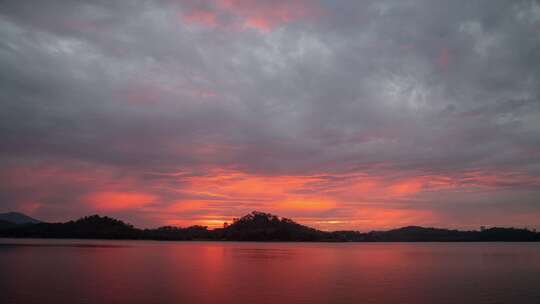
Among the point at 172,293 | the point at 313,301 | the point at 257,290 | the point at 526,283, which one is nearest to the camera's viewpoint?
the point at 313,301

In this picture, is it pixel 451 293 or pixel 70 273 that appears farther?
pixel 70 273

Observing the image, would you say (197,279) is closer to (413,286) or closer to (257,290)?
(257,290)

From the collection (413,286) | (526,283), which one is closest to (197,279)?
(413,286)

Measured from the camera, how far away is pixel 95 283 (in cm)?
5238

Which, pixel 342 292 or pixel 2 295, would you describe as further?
pixel 342 292

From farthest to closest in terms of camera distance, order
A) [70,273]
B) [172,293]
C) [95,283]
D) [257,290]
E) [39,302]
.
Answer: [70,273]
[95,283]
[257,290]
[172,293]
[39,302]

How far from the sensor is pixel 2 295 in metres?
41.5

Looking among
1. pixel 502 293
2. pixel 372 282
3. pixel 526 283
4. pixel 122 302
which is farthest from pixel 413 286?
pixel 122 302

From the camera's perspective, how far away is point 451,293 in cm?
4750

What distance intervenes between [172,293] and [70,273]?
26.9 m

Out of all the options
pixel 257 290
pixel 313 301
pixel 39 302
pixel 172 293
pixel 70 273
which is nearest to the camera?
pixel 39 302

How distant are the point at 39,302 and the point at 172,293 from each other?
12.3m

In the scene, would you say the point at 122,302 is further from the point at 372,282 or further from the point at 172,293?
the point at 372,282

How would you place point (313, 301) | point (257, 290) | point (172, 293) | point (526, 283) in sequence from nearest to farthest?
point (313, 301) → point (172, 293) → point (257, 290) → point (526, 283)
